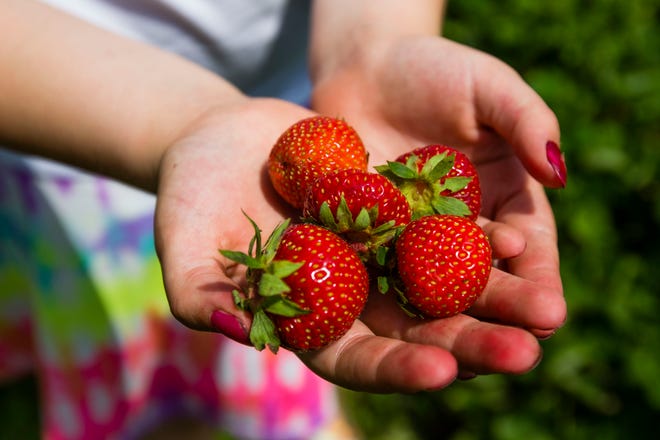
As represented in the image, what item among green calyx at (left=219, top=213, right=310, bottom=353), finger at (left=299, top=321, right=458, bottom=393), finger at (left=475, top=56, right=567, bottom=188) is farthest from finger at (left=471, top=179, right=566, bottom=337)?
green calyx at (left=219, top=213, right=310, bottom=353)

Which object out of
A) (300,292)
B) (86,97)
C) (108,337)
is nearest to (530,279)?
(300,292)

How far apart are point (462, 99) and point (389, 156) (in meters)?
0.25

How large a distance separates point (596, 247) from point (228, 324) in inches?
65.6

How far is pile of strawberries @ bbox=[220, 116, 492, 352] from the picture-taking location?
163cm

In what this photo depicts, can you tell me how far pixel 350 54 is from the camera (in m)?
2.39

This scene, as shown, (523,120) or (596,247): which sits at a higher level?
(523,120)

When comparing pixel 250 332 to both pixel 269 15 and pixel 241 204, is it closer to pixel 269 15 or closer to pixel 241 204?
pixel 241 204

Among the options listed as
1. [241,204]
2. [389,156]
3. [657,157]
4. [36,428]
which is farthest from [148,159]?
[657,157]

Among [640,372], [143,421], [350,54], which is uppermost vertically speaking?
[350,54]

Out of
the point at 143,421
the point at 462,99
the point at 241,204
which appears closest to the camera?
the point at 241,204

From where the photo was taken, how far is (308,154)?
1.93m

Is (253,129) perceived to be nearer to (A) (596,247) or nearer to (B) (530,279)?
(B) (530,279)

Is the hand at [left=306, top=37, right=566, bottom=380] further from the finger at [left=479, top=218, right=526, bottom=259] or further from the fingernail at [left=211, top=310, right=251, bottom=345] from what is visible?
the fingernail at [left=211, top=310, right=251, bottom=345]

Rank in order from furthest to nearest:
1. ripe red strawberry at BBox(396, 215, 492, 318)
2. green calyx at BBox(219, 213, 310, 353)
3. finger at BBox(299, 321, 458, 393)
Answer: ripe red strawberry at BBox(396, 215, 492, 318) < green calyx at BBox(219, 213, 310, 353) < finger at BBox(299, 321, 458, 393)
